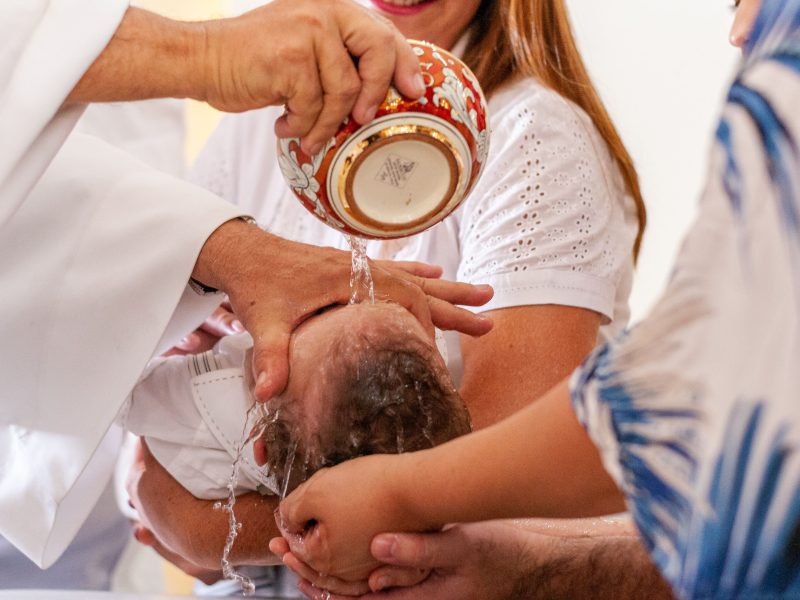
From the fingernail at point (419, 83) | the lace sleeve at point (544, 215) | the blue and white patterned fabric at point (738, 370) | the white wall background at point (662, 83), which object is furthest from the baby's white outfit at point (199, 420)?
the white wall background at point (662, 83)

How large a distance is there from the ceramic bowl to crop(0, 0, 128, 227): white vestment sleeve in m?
0.30

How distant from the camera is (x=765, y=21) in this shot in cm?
78

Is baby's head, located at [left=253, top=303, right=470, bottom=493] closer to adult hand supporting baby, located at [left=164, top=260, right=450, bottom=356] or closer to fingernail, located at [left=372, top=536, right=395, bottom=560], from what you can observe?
fingernail, located at [left=372, top=536, right=395, bottom=560]

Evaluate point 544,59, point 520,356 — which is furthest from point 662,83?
point 520,356

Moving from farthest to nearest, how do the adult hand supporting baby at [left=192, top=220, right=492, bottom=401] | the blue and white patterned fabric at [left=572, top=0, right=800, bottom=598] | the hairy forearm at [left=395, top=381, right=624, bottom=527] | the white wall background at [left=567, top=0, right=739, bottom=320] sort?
the white wall background at [left=567, top=0, right=739, bottom=320] < the adult hand supporting baby at [left=192, top=220, right=492, bottom=401] < the hairy forearm at [left=395, top=381, right=624, bottom=527] < the blue and white patterned fabric at [left=572, top=0, right=800, bottom=598]

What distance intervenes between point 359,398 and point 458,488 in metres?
0.35

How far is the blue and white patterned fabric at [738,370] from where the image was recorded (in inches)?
28.2

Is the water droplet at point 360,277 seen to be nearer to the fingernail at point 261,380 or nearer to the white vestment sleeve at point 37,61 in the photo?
the fingernail at point 261,380

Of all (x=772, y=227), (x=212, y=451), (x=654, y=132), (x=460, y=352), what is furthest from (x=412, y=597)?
(x=654, y=132)

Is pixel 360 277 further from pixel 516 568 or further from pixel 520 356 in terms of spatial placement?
pixel 516 568

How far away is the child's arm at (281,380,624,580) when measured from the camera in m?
0.94

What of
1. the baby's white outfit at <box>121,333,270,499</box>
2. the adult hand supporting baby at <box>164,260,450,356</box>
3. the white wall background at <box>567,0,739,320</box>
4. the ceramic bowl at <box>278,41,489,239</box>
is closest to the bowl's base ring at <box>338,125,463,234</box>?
the ceramic bowl at <box>278,41,489,239</box>

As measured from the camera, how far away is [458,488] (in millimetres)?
1044

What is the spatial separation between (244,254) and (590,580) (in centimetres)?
70
